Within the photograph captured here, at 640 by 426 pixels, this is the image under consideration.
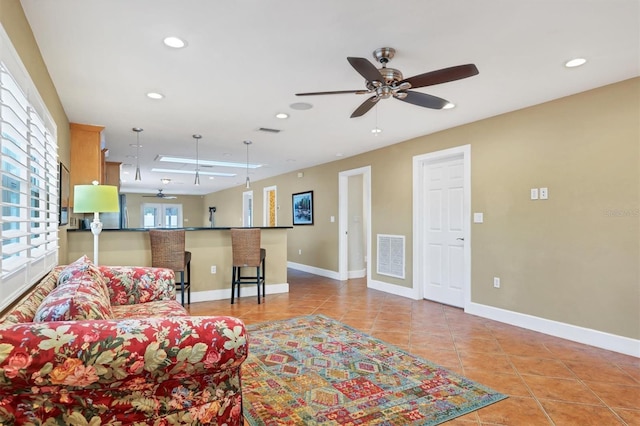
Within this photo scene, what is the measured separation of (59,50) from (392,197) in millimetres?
4338

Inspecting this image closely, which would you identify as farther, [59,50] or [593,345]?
[593,345]

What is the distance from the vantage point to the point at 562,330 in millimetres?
3455

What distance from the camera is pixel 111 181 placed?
7.02m

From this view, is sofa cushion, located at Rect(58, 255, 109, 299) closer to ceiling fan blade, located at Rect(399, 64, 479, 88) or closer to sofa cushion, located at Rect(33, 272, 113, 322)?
sofa cushion, located at Rect(33, 272, 113, 322)

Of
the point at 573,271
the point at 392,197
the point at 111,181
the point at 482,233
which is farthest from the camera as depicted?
the point at 111,181

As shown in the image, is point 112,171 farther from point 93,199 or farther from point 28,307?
point 28,307

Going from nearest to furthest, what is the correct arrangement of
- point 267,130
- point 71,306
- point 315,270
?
1. point 71,306
2. point 267,130
3. point 315,270

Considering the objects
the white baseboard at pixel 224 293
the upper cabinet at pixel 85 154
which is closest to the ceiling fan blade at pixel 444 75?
the upper cabinet at pixel 85 154

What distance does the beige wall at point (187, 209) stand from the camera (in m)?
14.1

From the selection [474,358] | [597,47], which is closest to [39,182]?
[474,358]

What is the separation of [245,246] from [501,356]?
3232 millimetres

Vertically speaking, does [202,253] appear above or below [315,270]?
above

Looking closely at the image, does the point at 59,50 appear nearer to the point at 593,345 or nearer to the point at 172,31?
the point at 172,31

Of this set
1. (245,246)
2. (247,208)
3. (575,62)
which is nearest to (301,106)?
(245,246)
